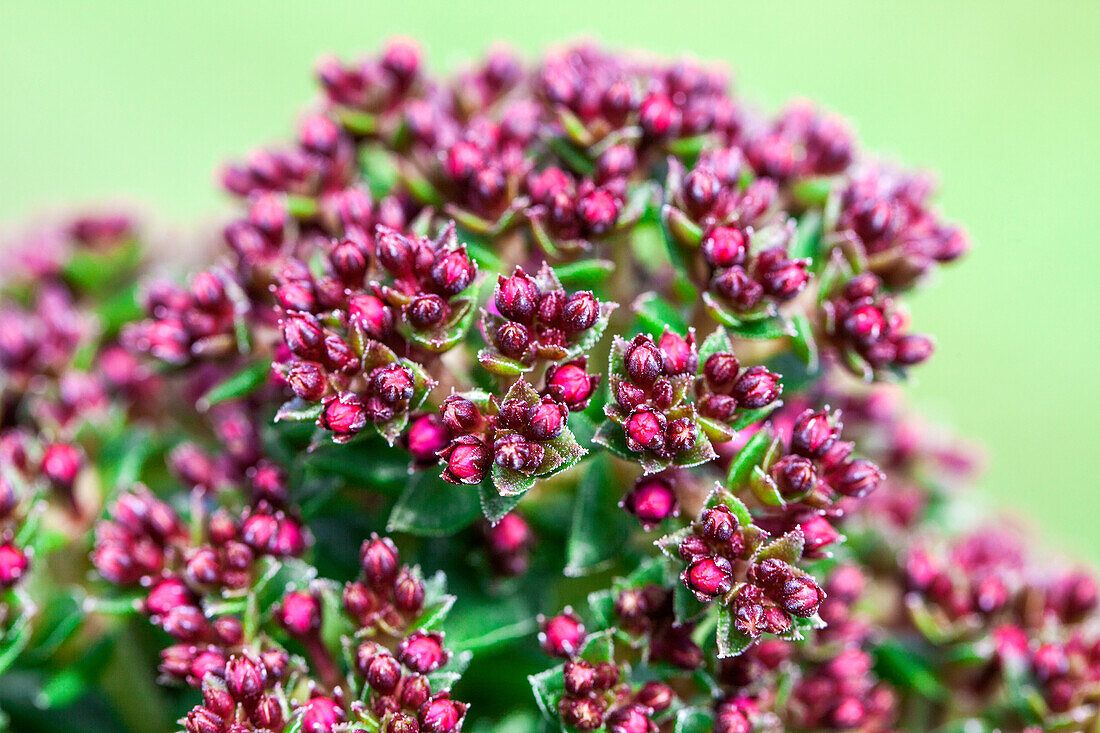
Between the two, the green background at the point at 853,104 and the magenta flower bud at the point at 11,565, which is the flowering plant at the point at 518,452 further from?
the green background at the point at 853,104

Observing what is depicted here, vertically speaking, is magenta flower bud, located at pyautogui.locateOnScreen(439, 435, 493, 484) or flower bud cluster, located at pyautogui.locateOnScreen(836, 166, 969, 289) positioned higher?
flower bud cluster, located at pyautogui.locateOnScreen(836, 166, 969, 289)

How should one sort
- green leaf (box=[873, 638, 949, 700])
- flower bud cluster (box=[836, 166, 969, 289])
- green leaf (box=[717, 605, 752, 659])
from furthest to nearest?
green leaf (box=[873, 638, 949, 700]) → flower bud cluster (box=[836, 166, 969, 289]) → green leaf (box=[717, 605, 752, 659])

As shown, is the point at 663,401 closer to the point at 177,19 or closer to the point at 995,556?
the point at 995,556

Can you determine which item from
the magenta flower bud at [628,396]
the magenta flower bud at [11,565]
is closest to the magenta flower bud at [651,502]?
the magenta flower bud at [628,396]

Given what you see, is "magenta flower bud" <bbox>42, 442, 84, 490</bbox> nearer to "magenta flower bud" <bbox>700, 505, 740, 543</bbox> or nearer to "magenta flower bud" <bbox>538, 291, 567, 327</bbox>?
"magenta flower bud" <bbox>538, 291, 567, 327</bbox>

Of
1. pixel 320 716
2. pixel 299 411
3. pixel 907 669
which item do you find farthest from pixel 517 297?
pixel 907 669

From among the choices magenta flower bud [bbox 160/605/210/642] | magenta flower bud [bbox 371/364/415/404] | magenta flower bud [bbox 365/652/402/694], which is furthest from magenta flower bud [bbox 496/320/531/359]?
magenta flower bud [bbox 160/605/210/642]
